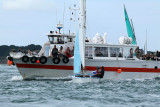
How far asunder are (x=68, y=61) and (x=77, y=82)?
4206 millimetres

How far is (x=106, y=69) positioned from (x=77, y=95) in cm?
1270

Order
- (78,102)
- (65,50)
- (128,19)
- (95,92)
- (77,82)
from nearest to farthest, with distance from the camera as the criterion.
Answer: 1. (78,102)
2. (95,92)
3. (77,82)
4. (65,50)
5. (128,19)

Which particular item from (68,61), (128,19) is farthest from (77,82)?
(128,19)

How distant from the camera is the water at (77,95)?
2469 centimetres

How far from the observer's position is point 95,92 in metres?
29.6

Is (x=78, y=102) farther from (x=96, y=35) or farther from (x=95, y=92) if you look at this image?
(x=96, y=35)

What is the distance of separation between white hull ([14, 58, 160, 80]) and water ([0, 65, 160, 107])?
4.52 metres

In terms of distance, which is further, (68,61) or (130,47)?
(130,47)

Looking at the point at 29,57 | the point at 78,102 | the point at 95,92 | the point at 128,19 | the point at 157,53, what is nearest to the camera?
the point at 78,102

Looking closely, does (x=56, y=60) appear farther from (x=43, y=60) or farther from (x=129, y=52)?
(x=129, y=52)

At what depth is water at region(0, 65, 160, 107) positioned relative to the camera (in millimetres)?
24688

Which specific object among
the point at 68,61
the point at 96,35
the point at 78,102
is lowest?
the point at 78,102

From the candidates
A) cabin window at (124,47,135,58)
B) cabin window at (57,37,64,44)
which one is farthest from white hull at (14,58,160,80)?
cabin window at (57,37,64,44)

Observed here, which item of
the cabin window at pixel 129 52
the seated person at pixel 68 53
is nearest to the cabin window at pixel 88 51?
the seated person at pixel 68 53
